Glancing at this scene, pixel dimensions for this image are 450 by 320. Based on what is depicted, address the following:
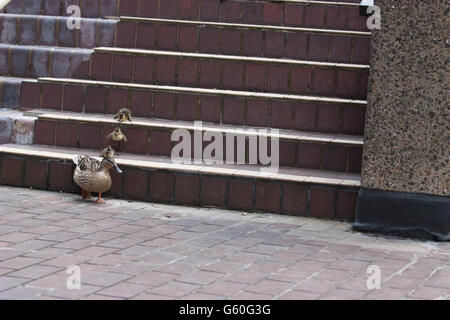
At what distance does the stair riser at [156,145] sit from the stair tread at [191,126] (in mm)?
38

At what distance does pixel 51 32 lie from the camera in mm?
7812

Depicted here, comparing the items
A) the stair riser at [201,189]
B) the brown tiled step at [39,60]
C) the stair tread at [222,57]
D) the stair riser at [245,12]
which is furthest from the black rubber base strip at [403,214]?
the brown tiled step at [39,60]

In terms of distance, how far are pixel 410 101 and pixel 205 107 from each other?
188 centimetres

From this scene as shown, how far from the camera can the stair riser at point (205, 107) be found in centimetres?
639

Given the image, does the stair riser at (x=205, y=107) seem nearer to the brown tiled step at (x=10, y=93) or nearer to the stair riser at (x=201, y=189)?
the brown tiled step at (x=10, y=93)

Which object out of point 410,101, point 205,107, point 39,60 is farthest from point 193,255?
point 39,60

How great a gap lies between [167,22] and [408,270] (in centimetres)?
362

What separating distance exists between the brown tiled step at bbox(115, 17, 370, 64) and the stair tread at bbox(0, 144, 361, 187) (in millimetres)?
1290

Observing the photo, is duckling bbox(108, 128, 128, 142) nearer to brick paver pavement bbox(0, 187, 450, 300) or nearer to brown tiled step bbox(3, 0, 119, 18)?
brick paver pavement bbox(0, 187, 450, 300)

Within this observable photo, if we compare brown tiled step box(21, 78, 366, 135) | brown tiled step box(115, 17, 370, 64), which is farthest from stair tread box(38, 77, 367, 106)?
brown tiled step box(115, 17, 370, 64)

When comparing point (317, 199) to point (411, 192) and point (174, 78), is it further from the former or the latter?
point (174, 78)

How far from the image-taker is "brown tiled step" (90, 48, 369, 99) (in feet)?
21.7

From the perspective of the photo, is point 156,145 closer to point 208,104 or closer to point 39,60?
point 208,104

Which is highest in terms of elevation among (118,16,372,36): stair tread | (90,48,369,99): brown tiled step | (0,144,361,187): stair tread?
(118,16,372,36): stair tread
